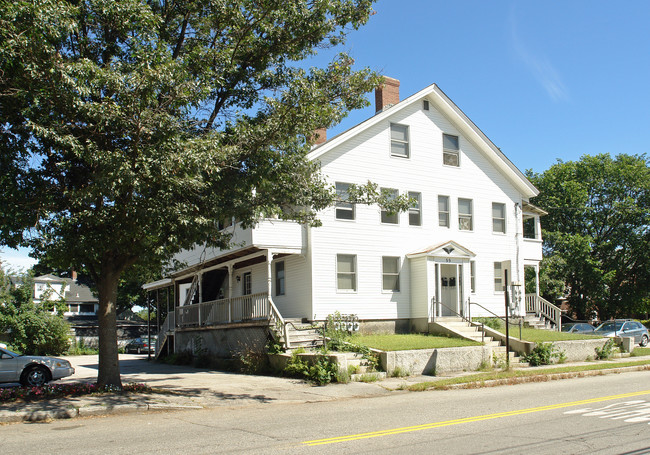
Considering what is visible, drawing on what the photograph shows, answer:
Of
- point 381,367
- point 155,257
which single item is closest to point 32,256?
point 155,257

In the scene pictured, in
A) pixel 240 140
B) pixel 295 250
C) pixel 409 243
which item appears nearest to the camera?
pixel 240 140

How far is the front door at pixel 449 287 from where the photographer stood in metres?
24.1

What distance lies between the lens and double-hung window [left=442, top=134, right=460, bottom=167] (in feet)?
84.3

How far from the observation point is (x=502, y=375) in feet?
54.5

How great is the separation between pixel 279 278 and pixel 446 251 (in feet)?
22.6

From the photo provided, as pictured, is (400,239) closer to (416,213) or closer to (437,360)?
(416,213)

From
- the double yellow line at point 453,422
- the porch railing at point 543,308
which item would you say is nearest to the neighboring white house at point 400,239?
the porch railing at point 543,308

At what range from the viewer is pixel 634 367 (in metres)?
19.2

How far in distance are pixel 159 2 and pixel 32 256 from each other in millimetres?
6542

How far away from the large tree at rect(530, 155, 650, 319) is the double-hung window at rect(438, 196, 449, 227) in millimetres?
17938

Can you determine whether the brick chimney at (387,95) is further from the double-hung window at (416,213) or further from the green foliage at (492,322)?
the green foliage at (492,322)

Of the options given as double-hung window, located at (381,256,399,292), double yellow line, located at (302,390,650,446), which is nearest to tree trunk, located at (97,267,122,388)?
double yellow line, located at (302,390,650,446)

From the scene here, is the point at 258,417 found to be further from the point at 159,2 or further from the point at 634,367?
the point at 634,367

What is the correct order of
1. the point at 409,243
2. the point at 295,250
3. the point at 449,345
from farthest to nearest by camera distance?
the point at 409,243 < the point at 295,250 < the point at 449,345
